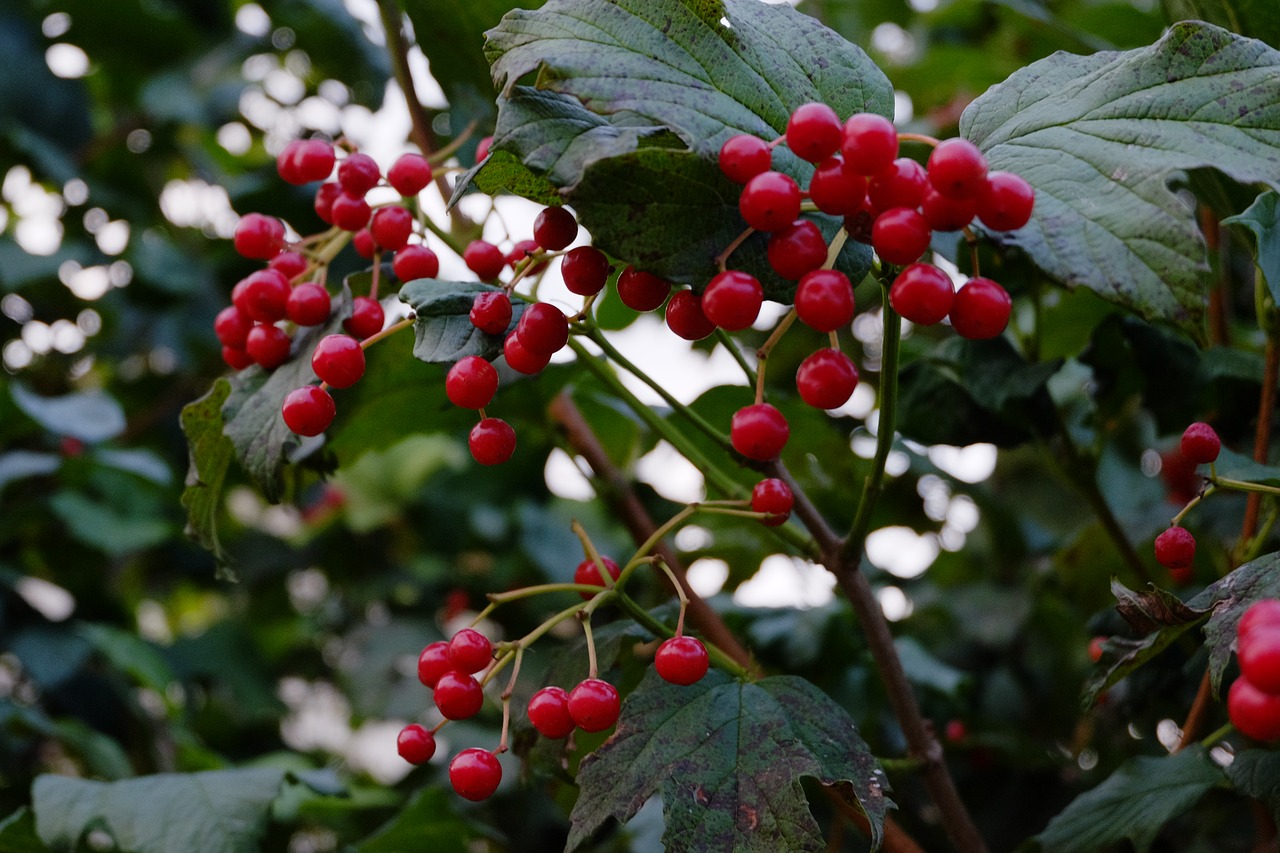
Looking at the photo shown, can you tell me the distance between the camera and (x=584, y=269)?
0.66m

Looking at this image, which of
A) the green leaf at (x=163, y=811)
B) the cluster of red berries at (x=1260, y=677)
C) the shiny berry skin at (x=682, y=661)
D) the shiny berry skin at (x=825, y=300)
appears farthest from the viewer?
the green leaf at (x=163, y=811)

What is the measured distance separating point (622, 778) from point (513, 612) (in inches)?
46.0

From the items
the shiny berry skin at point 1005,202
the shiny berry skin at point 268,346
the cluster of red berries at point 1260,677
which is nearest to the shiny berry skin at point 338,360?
the shiny berry skin at point 268,346

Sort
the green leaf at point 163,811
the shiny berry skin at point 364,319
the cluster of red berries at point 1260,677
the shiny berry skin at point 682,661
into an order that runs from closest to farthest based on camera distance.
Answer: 1. the cluster of red berries at point 1260,677
2. the shiny berry skin at point 682,661
3. the shiny berry skin at point 364,319
4. the green leaf at point 163,811

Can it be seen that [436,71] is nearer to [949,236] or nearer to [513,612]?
[949,236]

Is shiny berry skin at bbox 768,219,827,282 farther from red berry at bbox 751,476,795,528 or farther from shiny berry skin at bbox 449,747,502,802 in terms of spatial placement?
shiny berry skin at bbox 449,747,502,802

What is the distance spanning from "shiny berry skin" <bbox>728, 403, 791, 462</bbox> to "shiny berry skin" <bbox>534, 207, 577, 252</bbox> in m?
0.16

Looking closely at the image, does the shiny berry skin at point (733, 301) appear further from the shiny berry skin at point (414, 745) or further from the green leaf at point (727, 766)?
the shiny berry skin at point (414, 745)

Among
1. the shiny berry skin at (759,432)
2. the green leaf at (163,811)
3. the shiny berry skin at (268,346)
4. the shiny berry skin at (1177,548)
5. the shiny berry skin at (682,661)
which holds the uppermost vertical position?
the shiny berry skin at (759,432)

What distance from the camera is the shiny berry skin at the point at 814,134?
22.8 inches

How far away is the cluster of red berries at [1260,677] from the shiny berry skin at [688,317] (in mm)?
336

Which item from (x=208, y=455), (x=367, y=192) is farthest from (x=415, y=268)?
(x=208, y=455)

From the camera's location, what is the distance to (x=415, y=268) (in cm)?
83

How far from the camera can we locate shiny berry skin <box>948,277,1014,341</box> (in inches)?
23.5
